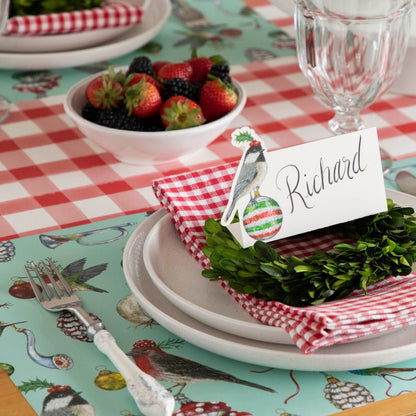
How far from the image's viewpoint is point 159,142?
1.18 metres

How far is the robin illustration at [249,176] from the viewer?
0.82 m

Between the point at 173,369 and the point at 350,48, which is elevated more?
the point at 350,48

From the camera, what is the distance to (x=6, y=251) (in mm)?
1026

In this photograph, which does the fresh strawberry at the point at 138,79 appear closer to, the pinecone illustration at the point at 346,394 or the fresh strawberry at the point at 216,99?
the fresh strawberry at the point at 216,99

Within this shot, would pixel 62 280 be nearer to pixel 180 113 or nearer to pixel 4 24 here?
pixel 180 113

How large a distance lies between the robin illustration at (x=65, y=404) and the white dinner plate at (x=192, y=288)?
130 millimetres

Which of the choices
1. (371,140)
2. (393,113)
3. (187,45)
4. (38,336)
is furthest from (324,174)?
Result: (187,45)

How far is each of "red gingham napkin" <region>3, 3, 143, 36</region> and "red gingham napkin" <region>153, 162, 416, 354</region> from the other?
0.64 meters

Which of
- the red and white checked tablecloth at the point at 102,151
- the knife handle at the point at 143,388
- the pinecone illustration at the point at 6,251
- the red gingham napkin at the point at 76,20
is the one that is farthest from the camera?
the red gingham napkin at the point at 76,20

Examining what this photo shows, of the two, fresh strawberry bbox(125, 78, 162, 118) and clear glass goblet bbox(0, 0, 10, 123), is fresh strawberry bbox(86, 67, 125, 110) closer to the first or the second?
fresh strawberry bbox(125, 78, 162, 118)

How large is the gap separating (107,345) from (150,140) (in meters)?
0.44

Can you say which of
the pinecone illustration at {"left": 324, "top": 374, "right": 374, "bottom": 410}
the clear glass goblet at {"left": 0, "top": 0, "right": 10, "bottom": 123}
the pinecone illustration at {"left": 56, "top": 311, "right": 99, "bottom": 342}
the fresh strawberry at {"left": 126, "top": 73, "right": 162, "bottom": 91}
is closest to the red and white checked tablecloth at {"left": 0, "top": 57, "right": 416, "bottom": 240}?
the clear glass goblet at {"left": 0, "top": 0, "right": 10, "bottom": 123}

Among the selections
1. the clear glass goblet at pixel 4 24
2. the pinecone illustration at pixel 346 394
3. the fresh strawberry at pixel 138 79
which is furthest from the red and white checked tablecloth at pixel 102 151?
the pinecone illustration at pixel 346 394

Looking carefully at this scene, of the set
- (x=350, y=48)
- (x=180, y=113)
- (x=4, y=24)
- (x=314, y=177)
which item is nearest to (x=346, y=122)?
(x=350, y=48)
